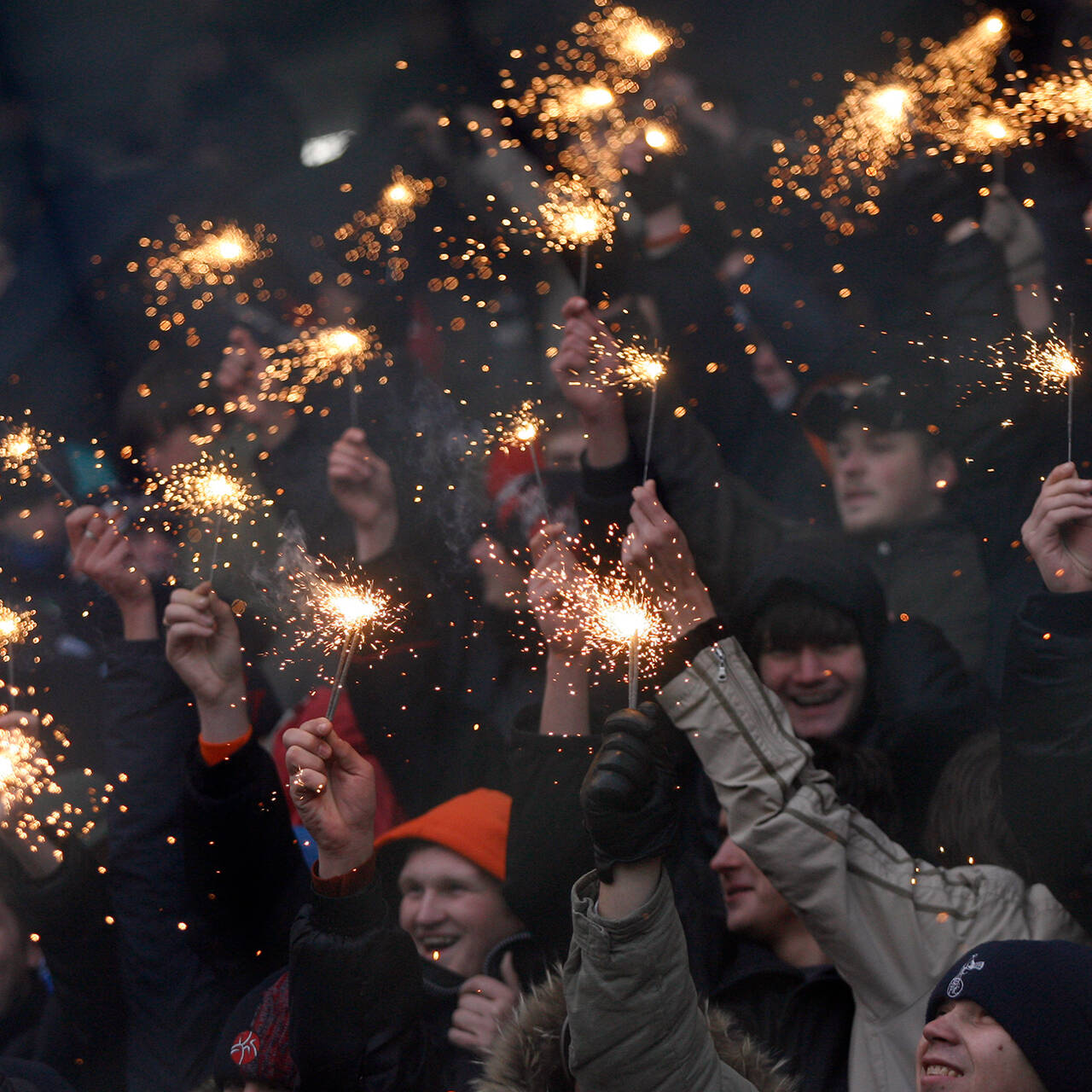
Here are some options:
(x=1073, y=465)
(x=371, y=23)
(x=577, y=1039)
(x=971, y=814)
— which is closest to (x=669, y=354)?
(x=1073, y=465)

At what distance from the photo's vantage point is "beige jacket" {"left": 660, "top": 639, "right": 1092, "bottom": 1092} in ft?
4.57

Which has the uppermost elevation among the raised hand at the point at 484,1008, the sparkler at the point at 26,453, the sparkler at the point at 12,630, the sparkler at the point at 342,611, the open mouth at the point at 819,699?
the sparkler at the point at 26,453

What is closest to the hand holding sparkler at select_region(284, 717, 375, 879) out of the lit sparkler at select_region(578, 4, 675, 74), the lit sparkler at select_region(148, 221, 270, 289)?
the lit sparkler at select_region(148, 221, 270, 289)

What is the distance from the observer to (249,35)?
9.05ft

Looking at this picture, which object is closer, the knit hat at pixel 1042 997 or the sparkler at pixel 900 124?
the knit hat at pixel 1042 997

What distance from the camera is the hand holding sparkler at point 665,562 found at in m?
1.59

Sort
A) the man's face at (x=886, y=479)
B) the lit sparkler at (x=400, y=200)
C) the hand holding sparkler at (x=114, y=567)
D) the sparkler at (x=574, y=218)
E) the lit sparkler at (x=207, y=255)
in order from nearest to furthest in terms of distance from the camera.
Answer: the man's face at (x=886, y=479) < the hand holding sparkler at (x=114, y=567) < the sparkler at (x=574, y=218) < the lit sparkler at (x=400, y=200) < the lit sparkler at (x=207, y=255)

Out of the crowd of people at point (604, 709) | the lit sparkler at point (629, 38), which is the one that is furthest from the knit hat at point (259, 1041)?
the lit sparkler at point (629, 38)

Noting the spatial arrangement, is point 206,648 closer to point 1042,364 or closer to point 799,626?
point 799,626

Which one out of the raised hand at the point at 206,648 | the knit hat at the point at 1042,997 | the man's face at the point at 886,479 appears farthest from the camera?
the raised hand at the point at 206,648

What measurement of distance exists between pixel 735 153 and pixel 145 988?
2.01m

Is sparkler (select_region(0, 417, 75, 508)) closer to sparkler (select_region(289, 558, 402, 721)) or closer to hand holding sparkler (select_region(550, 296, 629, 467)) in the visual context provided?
sparkler (select_region(289, 558, 402, 721))

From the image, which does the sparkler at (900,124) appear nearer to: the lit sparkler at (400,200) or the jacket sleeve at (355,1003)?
the lit sparkler at (400,200)

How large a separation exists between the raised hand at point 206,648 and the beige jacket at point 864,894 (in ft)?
2.90
